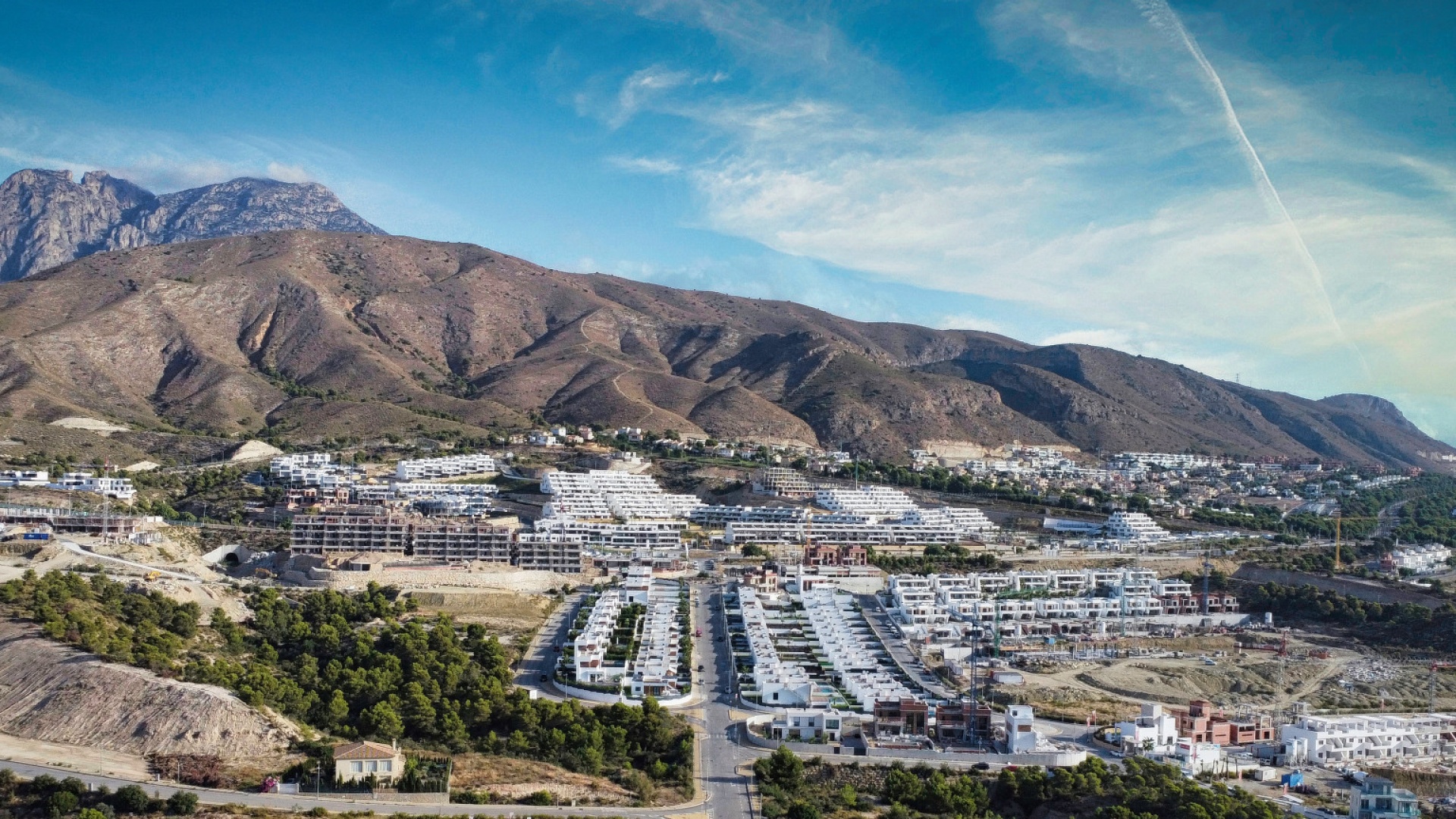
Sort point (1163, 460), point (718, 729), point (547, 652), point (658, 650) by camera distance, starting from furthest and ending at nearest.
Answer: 1. point (1163, 460)
2. point (547, 652)
3. point (658, 650)
4. point (718, 729)

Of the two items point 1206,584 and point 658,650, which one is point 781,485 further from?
point 658,650

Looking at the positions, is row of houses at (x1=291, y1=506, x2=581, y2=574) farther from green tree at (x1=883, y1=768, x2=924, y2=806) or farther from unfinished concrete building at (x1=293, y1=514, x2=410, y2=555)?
green tree at (x1=883, y1=768, x2=924, y2=806)

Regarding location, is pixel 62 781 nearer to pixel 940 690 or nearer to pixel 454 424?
pixel 940 690

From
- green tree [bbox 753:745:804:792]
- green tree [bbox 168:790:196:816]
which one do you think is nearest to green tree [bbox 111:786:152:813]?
green tree [bbox 168:790:196:816]

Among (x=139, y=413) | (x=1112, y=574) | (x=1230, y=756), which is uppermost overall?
(x=139, y=413)

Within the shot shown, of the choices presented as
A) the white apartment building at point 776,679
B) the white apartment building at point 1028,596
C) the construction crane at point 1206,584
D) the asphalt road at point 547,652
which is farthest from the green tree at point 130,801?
the construction crane at point 1206,584

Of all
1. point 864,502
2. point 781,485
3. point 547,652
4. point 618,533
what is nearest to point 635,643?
point 547,652

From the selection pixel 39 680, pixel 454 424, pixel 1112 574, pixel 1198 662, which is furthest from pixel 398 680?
pixel 454 424
